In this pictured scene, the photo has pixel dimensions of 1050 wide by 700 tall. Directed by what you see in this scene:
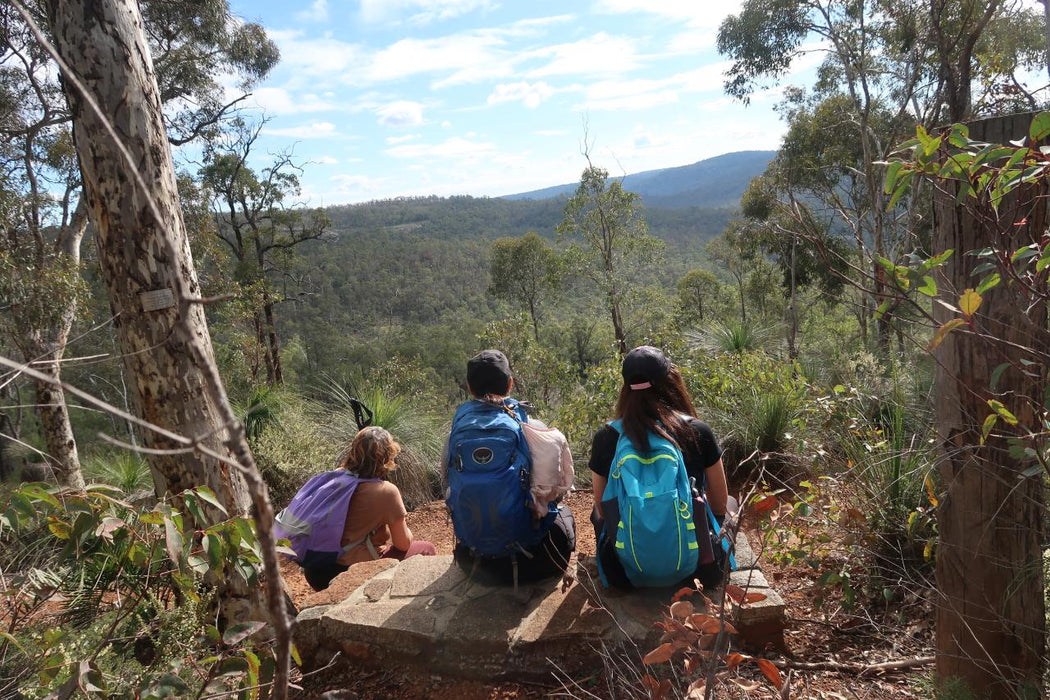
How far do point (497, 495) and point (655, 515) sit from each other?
0.62 m

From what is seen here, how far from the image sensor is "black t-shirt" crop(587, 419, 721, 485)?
2488mm

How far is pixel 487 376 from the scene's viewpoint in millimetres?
2777

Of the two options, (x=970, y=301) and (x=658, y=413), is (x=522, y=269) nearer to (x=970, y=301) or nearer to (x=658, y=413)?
(x=658, y=413)

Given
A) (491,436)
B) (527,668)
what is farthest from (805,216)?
(527,668)

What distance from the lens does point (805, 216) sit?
1782 mm

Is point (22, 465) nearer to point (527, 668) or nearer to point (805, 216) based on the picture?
point (527, 668)

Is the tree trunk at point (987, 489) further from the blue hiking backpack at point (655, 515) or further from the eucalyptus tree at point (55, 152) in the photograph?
Result: the eucalyptus tree at point (55, 152)

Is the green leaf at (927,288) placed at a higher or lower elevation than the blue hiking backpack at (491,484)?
higher

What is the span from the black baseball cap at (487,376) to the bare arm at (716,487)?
0.89 meters

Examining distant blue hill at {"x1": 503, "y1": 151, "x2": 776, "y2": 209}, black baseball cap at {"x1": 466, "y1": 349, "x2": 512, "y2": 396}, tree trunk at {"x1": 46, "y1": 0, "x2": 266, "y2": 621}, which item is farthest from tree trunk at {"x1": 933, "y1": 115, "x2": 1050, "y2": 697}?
distant blue hill at {"x1": 503, "y1": 151, "x2": 776, "y2": 209}

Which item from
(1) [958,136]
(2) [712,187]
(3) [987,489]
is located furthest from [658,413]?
(2) [712,187]

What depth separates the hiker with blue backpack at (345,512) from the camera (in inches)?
128

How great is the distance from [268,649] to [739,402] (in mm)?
4097

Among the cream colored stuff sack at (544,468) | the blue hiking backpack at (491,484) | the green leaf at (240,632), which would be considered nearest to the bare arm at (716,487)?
the cream colored stuff sack at (544,468)
